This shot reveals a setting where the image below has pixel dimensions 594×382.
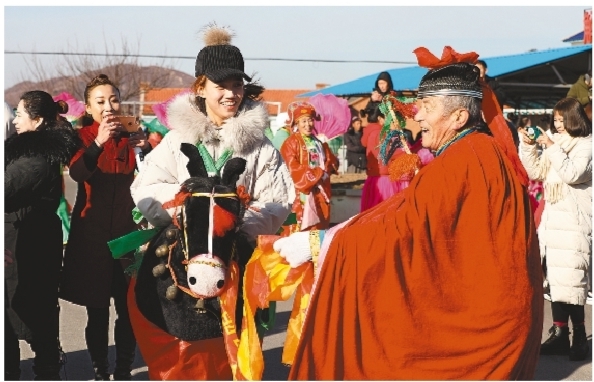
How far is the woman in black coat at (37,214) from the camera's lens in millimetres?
4863

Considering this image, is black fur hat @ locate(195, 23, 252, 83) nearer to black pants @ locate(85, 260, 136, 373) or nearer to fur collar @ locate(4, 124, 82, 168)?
fur collar @ locate(4, 124, 82, 168)

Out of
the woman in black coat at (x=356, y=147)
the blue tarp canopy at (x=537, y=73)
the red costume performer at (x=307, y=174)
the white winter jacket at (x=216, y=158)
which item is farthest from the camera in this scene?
the woman in black coat at (x=356, y=147)

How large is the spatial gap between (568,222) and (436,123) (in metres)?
3.14

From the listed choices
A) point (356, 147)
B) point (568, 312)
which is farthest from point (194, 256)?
point (356, 147)

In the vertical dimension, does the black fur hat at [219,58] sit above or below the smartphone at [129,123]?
above

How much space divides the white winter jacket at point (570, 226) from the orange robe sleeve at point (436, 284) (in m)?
2.93

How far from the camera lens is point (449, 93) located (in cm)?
421

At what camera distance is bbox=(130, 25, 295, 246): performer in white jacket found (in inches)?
181

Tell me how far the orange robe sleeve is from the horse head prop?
0.47m

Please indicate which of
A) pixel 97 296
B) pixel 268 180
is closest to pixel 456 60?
pixel 268 180

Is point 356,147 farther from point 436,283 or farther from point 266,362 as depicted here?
point 436,283

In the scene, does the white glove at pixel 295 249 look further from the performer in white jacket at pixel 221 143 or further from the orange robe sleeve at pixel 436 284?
the performer in white jacket at pixel 221 143

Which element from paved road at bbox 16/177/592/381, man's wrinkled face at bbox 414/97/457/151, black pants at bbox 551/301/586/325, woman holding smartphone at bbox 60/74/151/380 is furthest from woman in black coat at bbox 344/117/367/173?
man's wrinkled face at bbox 414/97/457/151

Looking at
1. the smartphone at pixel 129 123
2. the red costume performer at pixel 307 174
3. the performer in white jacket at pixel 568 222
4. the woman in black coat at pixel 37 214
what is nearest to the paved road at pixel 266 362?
the performer in white jacket at pixel 568 222
